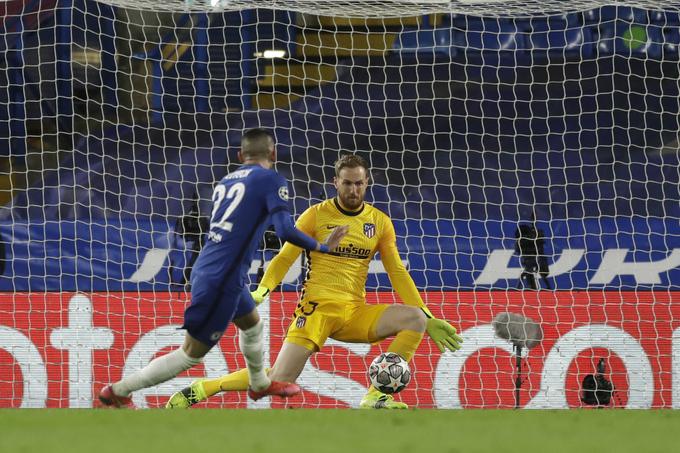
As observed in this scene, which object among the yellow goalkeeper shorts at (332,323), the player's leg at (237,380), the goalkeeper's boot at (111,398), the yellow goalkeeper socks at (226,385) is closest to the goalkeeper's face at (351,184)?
the yellow goalkeeper shorts at (332,323)

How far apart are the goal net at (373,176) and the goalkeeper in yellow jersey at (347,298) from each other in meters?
1.64

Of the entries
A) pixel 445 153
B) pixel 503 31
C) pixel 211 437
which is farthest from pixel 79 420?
pixel 503 31

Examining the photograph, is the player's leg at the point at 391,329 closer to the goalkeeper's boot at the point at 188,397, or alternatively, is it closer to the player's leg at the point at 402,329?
the player's leg at the point at 402,329

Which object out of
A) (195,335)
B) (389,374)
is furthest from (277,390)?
(389,374)

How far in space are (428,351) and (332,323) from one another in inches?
75.6

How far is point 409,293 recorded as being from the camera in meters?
6.42

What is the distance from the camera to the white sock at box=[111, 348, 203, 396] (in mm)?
5266

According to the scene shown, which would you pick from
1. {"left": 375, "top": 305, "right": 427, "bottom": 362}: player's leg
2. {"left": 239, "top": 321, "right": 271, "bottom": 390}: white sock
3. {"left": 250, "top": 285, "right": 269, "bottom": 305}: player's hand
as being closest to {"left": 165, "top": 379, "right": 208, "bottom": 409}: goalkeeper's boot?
{"left": 250, "top": 285, "right": 269, "bottom": 305}: player's hand

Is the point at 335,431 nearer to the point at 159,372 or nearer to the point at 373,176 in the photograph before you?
the point at 159,372

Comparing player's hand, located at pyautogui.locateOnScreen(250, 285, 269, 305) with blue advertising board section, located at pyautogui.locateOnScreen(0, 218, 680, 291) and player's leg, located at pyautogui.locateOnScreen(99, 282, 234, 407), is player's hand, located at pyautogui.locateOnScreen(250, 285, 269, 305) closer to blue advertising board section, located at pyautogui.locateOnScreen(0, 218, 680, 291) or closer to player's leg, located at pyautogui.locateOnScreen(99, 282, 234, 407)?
player's leg, located at pyautogui.locateOnScreen(99, 282, 234, 407)

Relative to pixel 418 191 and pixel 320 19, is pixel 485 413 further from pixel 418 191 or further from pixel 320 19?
pixel 320 19

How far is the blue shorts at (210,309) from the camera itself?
504 cm

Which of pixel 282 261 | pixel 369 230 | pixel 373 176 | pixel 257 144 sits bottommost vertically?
pixel 282 261

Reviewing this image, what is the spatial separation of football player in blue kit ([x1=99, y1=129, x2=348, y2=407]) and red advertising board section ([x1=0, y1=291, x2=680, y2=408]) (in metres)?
2.70
